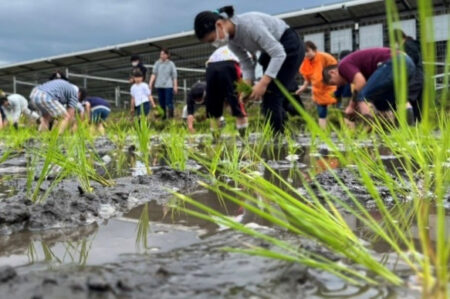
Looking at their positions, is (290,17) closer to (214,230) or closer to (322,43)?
(322,43)

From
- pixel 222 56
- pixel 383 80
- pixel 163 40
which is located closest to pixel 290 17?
pixel 163 40

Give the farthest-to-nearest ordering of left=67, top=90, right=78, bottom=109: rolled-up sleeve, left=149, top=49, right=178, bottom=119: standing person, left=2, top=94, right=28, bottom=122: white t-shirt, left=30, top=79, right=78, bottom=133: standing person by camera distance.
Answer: left=149, top=49, right=178, bottom=119: standing person → left=2, top=94, right=28, bottom=122: white t-shirt → left=67, top=90, right=78, bottom=109: rolled-up sleeve → left=30, top=79, right=78, bottom=133: standing person

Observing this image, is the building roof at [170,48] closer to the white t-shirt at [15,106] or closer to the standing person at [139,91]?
the standing person at [139,91]

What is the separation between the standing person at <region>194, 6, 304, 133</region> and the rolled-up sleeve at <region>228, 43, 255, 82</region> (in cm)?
2

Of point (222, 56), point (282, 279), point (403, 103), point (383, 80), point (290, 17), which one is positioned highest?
point (290, 17)

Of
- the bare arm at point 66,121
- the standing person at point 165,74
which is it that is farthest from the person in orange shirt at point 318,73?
the standing person at point 165,74

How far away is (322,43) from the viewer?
8.74m

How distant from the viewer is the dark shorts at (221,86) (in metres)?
3.94

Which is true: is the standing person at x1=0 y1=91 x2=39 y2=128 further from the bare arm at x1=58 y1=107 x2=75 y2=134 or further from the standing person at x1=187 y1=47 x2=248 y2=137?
the standing person at x1=187 y1=47 x2=248 y2=137

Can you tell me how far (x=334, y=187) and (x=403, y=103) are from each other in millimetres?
821

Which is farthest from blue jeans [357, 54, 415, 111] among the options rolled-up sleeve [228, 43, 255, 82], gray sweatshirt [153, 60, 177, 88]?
gray sweatshirt [153, 60, 177, 88]

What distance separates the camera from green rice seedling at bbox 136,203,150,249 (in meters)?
0.79

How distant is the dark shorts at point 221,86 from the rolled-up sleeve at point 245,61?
397mm

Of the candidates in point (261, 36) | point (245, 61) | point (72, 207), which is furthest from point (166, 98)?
point (72, 207)
